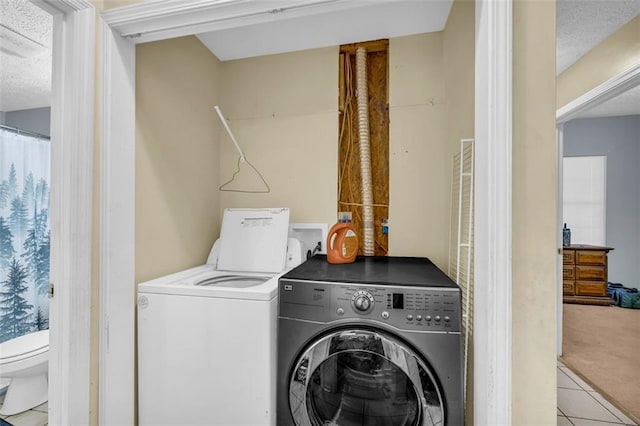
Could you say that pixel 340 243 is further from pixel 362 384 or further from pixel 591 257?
pixel 591 257

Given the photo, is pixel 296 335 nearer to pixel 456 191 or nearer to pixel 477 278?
pixel 477 278

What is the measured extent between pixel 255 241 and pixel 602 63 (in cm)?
289

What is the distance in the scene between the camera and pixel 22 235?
7.98ft

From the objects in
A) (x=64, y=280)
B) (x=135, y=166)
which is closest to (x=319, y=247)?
(x=135, y=166)

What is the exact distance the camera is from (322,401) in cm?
135

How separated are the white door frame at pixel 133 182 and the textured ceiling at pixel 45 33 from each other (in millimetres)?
985

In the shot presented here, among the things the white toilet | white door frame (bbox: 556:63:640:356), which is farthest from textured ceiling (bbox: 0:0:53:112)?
white door frame (bbox: 556:63:640:356)

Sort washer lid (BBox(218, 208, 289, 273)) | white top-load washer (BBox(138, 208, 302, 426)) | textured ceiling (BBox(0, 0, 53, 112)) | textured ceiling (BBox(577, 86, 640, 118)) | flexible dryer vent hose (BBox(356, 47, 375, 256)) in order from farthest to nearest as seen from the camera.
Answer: textured ceiling (BBox(577, 86, 640, 118)) < flexible dryer vent hose (BBox(356, 47, 375, 256)) < washer lid (BBox(218, 208, 289, 273)) < textured ceiling (BBox(0, 0, 53, 112)) < white top-load washer (BBox(138, 208, 302, 426))

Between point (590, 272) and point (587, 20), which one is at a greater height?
point (587, 20)

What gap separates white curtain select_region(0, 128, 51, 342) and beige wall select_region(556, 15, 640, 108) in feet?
14.9

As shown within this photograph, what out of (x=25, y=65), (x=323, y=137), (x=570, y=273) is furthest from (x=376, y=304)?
(x=570, y=273)

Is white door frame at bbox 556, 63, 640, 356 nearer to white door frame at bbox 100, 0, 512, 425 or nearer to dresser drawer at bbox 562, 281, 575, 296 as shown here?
white door frame at bbox 100, 0, 512, 425

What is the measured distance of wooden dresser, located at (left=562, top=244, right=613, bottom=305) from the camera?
13.5 feet

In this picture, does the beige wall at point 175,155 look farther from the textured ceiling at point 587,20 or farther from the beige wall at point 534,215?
the textured ceiling at point 587,20
